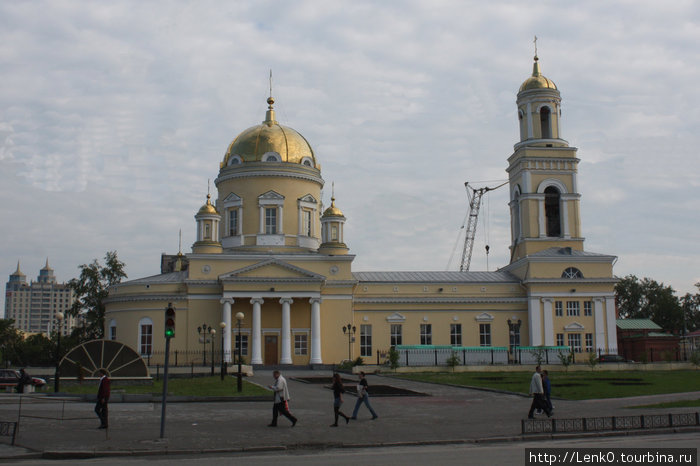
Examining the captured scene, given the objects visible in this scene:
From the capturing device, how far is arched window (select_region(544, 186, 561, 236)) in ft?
188

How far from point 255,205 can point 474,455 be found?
43.8m

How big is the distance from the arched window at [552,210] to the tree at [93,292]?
3824 cm

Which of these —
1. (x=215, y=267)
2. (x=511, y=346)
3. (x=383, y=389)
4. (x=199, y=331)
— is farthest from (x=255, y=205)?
(x=383, y=389)

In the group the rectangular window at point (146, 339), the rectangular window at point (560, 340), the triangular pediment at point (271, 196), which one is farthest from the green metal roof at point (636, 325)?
the rectangular window at point (146, 339)

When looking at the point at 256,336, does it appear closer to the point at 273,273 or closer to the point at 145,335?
Result: the point at 273,273

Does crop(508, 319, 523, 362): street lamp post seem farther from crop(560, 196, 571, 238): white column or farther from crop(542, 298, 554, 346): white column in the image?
crop(560, 196, 571, 238): white column

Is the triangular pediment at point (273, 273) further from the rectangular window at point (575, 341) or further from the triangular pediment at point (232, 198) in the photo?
the rectangular window at point (575, 341)

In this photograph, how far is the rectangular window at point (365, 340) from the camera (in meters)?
54.9

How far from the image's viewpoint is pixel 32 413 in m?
21.6

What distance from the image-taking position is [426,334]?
55.6m

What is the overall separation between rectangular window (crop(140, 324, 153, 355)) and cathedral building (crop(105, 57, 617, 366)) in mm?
74

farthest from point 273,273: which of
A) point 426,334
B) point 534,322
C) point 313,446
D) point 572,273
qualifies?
point 313,446

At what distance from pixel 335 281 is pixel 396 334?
21.7ft

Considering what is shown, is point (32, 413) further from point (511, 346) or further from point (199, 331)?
point (511, 346)
